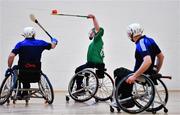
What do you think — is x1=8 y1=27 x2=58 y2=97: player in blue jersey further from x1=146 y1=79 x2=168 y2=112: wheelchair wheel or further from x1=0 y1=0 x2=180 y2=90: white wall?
x1=0 y1=0 x2=180 y2=90: white wall

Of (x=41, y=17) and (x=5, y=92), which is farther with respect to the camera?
(x=41, y=17)

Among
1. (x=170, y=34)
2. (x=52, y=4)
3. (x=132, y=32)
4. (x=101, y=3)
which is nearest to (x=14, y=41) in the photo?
(x=52, y=4)

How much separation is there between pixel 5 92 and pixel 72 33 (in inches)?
128

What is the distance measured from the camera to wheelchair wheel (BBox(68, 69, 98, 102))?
213 inches

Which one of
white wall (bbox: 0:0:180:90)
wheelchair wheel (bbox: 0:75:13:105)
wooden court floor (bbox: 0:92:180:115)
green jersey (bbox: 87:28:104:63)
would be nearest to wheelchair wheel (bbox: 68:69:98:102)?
wooden court floor (bbox: 0:92:180:115)

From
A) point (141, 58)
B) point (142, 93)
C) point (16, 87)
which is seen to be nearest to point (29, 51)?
point (16, 87)

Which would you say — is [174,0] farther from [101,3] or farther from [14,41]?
[14,41]

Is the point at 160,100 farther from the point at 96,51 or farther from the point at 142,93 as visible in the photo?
the point at 96,51

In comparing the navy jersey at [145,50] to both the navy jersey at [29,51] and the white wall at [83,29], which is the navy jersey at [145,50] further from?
the white wall at [83,29]

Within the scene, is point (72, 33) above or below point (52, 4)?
below

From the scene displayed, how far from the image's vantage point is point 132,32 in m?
4.20

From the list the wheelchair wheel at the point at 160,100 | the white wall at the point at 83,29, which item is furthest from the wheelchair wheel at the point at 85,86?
the white wall at the point at 83,29

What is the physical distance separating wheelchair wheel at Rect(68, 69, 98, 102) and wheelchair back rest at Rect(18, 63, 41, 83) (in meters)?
0.54

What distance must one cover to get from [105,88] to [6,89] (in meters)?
1.54
